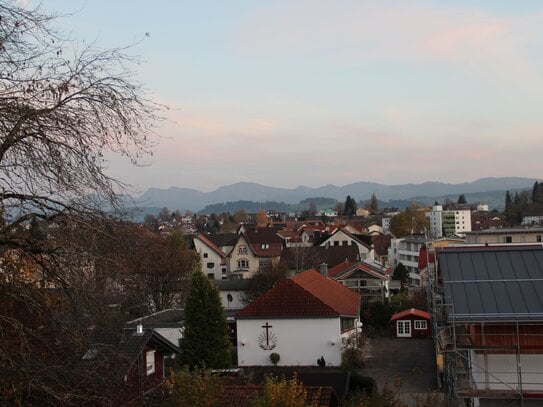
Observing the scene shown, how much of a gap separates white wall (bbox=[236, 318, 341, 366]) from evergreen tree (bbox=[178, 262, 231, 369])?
2.16 meters

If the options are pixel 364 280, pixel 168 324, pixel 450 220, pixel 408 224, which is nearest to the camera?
pixel 168 324

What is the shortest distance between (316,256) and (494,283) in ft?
146

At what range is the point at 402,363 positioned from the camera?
30.9 metres

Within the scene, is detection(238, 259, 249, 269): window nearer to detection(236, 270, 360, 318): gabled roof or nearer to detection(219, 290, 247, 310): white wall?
detection(219, 290, 247, 310): white wall

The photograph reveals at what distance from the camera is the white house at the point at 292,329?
99.6ft

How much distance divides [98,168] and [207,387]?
6.92 metres

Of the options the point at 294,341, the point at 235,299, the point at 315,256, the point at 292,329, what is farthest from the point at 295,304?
the point at 315,256

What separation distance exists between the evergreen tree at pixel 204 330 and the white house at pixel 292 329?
2.21 meters

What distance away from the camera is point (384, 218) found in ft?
545

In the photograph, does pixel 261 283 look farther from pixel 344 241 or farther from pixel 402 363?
pixel 344 241

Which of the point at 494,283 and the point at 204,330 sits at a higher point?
the point at 494,283

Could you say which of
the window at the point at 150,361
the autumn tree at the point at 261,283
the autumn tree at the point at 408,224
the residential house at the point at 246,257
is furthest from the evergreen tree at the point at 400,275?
the window at the point at 150,361

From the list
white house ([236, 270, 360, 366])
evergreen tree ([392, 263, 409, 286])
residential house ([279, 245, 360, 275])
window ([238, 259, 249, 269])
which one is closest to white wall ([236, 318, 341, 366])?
white house ([236, 270, 360, 366])

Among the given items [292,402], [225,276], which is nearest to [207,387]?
[292,402]
